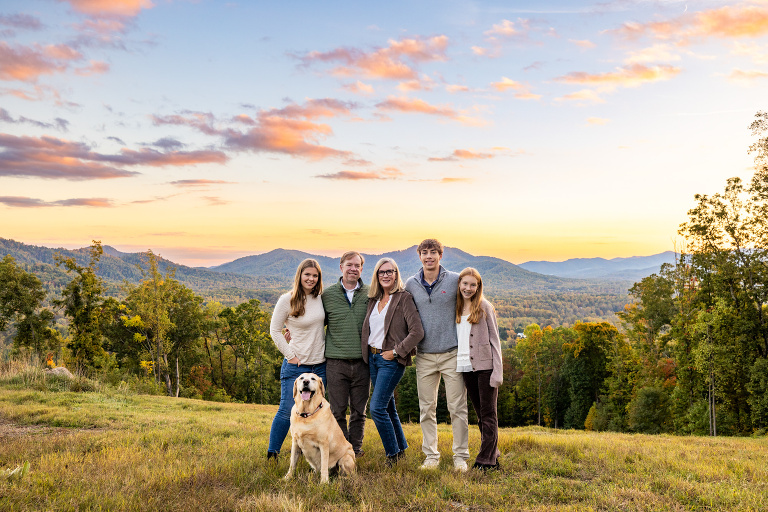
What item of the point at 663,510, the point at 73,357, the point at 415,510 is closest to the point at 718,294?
the point at 663,510

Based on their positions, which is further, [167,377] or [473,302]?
[167,377]

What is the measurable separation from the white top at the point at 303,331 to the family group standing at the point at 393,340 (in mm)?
13

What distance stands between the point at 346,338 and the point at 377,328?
43 cm

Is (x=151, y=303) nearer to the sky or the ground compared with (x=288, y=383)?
nearer to the ground

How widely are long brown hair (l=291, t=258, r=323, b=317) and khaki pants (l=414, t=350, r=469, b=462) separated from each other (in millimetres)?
1659

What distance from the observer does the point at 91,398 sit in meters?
12.4

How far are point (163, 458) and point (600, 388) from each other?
43173mm

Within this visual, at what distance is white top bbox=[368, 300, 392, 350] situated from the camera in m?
5.80

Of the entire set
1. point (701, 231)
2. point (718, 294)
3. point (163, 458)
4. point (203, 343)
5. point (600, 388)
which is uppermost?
point (701, 231)

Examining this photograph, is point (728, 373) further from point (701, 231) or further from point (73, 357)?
point (73, 357)

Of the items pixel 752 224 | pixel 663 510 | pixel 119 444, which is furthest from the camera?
pixel 752 224

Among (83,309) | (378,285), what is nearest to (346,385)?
(378,285)

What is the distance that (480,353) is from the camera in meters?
5.82

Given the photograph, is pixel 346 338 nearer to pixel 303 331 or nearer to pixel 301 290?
pixel 303 331
